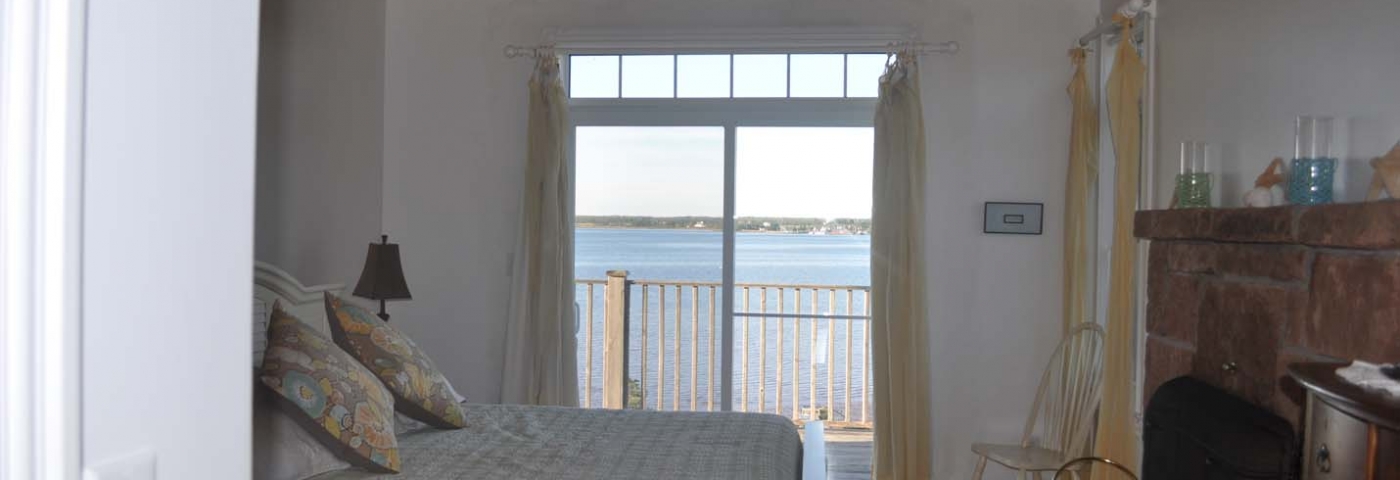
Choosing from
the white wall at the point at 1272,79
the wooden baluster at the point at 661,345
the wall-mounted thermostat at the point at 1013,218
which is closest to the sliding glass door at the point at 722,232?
the wooden baluster at the point at 661,345

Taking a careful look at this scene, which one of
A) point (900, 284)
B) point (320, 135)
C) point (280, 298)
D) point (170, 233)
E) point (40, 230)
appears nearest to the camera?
point (40, 230)

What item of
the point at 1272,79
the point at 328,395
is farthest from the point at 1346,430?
the point at 328,395

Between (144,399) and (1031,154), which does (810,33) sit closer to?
(1031,154)

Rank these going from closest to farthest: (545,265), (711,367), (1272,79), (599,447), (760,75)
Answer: (1272,79), (599,447), (545,265), (760,75), (711,367)

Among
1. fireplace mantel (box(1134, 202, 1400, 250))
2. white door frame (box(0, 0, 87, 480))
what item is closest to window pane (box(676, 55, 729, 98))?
fireplace mantel (box(1134, 202, 1400, 250))

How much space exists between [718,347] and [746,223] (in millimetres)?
604

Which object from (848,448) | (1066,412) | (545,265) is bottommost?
(848,448)

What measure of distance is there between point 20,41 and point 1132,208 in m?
3.33

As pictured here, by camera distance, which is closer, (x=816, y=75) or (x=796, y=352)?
(x=816, y=75)

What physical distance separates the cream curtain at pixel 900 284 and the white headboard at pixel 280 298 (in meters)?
2.32

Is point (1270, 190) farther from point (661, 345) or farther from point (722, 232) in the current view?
point (661, 345)

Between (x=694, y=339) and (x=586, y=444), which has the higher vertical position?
(x=694, y=339)

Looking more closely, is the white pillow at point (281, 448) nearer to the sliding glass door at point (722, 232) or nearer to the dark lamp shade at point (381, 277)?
the dark lamp shade at point (381, 277)

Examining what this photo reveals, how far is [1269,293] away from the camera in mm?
2170
